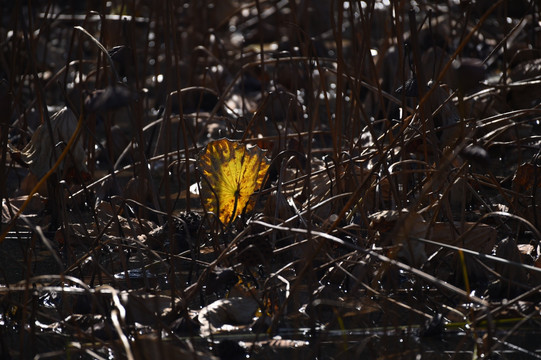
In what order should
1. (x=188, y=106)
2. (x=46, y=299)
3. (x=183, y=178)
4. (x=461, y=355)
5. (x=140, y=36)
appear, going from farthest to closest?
(x=140, y=36)
(x=188, y=106)
(x=183, y=178)
(x=46, y=299)
(x=461, y=355)

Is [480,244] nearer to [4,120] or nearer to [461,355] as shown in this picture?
[461,355]

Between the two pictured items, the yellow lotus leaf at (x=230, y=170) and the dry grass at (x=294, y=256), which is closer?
the dry grass at (x=294, y=256)

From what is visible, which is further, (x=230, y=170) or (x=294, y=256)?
(x=230, y=170)

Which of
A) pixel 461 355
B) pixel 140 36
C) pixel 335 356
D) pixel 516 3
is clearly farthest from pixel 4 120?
pixel 140 36

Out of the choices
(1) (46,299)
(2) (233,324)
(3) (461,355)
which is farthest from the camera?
(1) (46,299)

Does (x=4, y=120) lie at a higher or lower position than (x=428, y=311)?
higher

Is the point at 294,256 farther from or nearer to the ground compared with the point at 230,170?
nearer to the ground

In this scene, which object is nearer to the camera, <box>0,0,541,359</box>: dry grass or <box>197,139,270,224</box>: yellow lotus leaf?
<box>0,0,541,359</box>: dry grass

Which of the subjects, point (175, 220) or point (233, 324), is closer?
point (233, 324)
